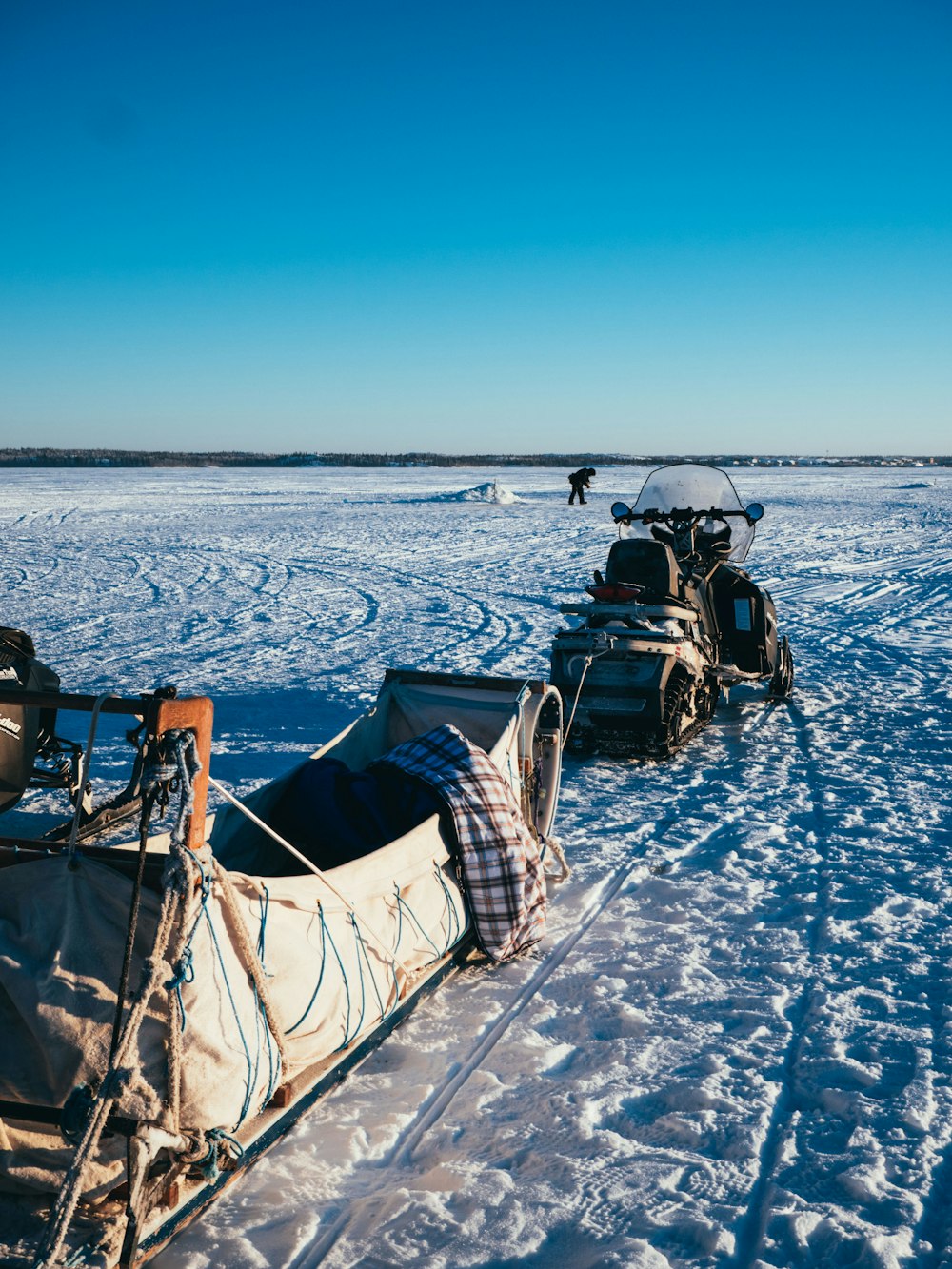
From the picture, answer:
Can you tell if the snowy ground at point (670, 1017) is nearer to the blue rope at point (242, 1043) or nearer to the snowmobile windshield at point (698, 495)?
the blue rope at point (242, 1043)

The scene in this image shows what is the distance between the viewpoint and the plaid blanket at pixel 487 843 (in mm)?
3768

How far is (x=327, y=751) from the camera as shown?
441cm

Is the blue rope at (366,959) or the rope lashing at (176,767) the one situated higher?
the rope lashing at (176,767)

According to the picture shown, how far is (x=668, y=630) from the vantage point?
256 inches

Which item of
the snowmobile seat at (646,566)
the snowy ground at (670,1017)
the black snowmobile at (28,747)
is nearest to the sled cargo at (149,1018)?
the snowy ground at (670,1017)

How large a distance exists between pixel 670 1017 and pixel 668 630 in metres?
3.22

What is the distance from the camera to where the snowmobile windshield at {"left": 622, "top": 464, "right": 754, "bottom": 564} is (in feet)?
25.9

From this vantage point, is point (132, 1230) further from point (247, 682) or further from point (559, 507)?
point (559, 507)

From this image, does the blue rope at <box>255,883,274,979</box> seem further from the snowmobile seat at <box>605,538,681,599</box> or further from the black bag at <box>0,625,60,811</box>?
the snowmobile seat at <box>605,538,681,599</box>

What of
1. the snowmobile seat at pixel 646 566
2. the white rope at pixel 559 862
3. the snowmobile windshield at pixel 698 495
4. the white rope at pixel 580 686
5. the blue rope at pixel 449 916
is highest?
the snowmobile windshield at pixel 698 495

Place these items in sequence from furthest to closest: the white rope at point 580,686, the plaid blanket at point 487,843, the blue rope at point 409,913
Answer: the white rope at point 580,686
the plaid blanket at point 487,843
the blue rope at point 409,913

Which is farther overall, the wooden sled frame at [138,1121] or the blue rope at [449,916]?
the blue rope at [449,916]

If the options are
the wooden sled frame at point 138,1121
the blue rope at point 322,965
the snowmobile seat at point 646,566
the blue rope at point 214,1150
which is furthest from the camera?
the snowmobile seat at point 646,566

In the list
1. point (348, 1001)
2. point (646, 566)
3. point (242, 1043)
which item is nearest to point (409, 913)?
point (348, 1001)
